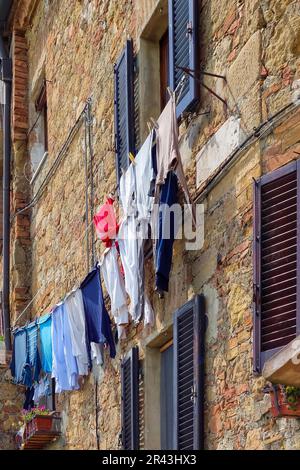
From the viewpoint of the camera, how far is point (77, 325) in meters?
10.7

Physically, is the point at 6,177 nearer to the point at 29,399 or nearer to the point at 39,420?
the point at 29,399

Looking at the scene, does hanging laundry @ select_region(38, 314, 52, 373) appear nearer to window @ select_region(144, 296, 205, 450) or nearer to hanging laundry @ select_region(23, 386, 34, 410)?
hanging laundry @ select_region(23, 386, 34, 410)

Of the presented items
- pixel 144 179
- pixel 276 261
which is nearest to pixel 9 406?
pixel 144 179

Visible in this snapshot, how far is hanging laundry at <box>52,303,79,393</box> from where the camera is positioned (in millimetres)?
10961

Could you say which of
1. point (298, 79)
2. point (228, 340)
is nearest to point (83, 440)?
point (228, 340)

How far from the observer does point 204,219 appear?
8.57 meters

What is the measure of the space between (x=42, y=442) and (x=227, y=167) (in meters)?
4.90

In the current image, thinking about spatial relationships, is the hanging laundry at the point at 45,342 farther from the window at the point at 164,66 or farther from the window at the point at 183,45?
the window at the point at 183,45

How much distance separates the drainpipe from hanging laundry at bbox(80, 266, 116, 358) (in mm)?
3776

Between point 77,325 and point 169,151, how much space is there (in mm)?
2504

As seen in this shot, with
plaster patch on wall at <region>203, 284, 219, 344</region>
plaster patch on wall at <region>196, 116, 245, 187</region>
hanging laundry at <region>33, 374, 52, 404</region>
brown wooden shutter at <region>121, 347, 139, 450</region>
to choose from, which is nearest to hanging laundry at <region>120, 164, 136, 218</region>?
plaster patch on wall at <region>196, 116, 245, 187</region>

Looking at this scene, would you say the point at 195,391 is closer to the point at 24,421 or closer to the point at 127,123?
the point at 127,123

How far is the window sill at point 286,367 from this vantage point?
6.39 meters

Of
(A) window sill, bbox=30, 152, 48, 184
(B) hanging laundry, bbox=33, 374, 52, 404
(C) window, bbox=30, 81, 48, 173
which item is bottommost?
(B) hanging laundry, bbox=33, 374, 52, 404
